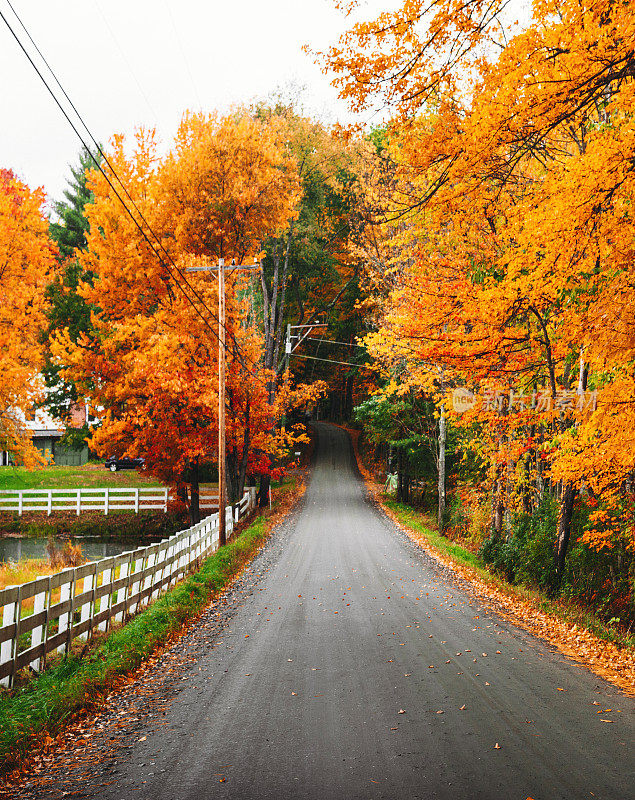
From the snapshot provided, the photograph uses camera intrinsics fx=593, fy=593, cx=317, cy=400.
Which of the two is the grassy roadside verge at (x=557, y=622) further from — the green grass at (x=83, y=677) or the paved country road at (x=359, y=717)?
the green grass at (x=83, y=677)

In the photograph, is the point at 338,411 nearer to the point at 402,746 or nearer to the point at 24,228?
the point at 24,228

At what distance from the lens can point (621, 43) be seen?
5191 millimetres

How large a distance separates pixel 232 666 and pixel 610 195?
660cm

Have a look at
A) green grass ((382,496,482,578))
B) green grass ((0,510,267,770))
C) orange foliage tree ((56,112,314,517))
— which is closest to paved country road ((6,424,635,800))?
green grass ((0,510,267,770))

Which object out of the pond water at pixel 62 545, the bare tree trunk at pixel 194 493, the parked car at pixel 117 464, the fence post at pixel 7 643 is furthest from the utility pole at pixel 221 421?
the parked car at pixel 117 464

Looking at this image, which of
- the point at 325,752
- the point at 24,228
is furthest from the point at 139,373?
the point at 325,752

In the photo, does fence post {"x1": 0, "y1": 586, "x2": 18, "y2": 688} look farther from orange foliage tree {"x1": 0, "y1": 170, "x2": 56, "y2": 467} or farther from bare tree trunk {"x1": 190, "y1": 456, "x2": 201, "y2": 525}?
orange foliage tree {"x1": 0, "y1": 170, "x2": 56, "y2": 467}

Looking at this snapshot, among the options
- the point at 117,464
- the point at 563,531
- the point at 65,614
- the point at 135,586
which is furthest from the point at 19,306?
the point at 563,531

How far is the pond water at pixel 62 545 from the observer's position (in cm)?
2061

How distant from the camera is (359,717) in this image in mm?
5395

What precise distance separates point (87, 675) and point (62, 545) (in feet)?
58.1

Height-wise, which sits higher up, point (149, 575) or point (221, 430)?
point (221, 430)

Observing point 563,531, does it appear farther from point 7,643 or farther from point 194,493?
point 194,493

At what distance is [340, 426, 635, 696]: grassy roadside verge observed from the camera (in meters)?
7.32
